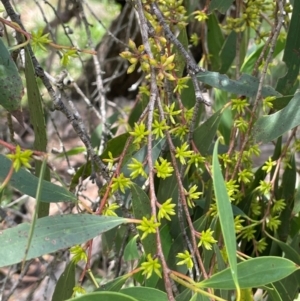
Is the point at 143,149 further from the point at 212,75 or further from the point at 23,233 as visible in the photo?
the point at 23,233

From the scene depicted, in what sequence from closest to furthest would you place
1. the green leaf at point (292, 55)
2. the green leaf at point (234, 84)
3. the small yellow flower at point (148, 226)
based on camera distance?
the small yellow flower at point (148, 226) → the green leaf at point (234, 84) → the green leaf at point (292, 55)

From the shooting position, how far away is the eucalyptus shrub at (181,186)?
25.3 inches

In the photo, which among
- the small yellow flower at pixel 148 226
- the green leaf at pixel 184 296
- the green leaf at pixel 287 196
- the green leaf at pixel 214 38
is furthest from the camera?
the green leaf at pixel 214 38

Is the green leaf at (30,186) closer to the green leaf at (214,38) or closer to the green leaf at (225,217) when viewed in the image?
the green leaf at (225,217)

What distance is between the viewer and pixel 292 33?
3.55 ft

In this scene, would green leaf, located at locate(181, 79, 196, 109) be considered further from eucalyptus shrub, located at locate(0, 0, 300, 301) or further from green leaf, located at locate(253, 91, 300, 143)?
green leaf, located at locate(253, 91, 300, 143)

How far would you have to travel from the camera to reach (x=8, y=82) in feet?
2.53

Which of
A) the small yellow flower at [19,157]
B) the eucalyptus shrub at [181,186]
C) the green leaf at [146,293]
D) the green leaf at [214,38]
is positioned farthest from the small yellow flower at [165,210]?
the green leaf at [214,38]

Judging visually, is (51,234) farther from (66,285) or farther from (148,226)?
(66,285)

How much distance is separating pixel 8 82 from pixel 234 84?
42cm

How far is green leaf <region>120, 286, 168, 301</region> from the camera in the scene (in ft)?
2.12

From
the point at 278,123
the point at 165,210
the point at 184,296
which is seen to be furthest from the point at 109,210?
the point at 278,123

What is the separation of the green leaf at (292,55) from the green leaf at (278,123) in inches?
10.0

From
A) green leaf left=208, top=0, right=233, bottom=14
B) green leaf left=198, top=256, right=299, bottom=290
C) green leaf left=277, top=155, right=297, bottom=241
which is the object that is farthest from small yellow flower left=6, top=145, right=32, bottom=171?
green leaf left=277, top=155, right=297, bottom=241
